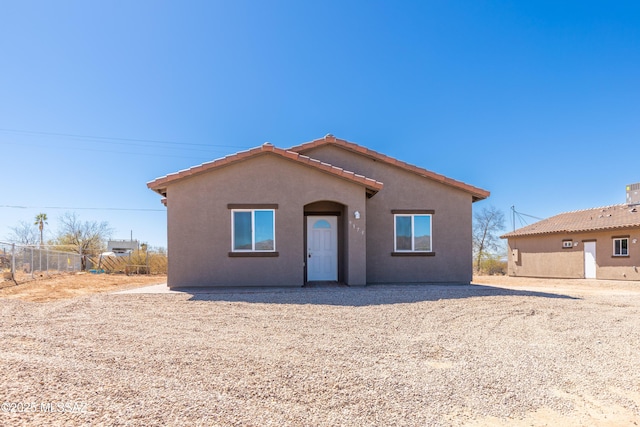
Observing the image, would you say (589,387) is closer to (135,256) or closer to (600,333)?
(600,333)

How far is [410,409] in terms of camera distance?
3125 mm

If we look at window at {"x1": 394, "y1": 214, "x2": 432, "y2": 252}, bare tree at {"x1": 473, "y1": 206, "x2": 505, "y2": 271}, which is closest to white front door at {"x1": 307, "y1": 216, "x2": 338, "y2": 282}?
window at {"x1": 394, "y1": 214, "x2": 432, "y2": 252}

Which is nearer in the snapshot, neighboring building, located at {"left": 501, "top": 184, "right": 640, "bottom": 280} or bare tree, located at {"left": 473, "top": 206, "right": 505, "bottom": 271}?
neighboring building, located at {"left": 501, "top": 184, "right": 640, "bottom": 280}

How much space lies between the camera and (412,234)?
1252 centimetres

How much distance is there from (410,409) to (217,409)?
66.2 inches

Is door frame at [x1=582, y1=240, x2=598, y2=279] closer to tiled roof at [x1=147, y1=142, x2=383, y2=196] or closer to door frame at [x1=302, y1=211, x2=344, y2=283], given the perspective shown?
door frame at [x1=302, y1=211, x2=344, y2=283]

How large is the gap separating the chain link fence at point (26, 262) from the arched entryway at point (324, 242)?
12.8 meters

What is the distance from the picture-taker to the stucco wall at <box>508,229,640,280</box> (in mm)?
18844

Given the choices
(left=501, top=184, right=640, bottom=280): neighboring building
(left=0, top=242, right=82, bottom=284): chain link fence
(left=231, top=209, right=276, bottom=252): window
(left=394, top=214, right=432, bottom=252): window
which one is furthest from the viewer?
(left=501, top=184, right=640, bottom=280): neighboring building

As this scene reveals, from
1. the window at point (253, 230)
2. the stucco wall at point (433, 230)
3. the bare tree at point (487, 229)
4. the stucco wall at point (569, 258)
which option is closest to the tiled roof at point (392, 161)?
the stucco wall at point (433, 230)

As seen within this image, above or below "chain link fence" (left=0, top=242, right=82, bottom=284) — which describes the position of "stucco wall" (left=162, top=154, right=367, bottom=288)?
above

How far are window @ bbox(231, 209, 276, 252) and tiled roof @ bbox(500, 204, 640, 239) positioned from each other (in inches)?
755

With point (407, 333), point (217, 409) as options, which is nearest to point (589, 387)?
point (407, 333)

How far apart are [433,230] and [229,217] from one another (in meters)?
6.99
